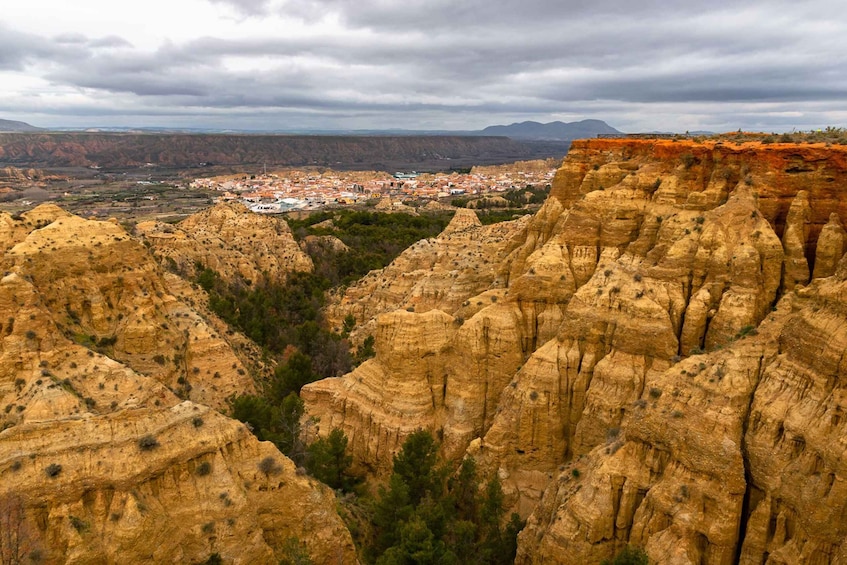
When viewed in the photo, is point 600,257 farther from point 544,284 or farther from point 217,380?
point 217,380

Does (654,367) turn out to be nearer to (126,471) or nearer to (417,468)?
(417,468)

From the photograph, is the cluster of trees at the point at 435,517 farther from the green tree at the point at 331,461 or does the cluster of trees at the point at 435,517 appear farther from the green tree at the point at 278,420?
the green tree at the point at 278,420

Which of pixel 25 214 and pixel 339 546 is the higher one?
pixel 25 214

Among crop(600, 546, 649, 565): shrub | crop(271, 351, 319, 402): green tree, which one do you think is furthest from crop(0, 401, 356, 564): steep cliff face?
crop(271, 351, 319, 402): green tree

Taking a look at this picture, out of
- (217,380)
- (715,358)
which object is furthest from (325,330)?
(715,358)

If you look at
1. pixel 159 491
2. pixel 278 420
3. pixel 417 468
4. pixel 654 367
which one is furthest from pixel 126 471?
pixel 654 367

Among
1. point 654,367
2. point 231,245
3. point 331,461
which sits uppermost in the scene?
point 654,367

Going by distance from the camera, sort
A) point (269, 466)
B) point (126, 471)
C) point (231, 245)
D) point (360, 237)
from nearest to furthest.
Answer: point (126, 471)
point (269, 466)
point (231, 245)
point (360, 237)
